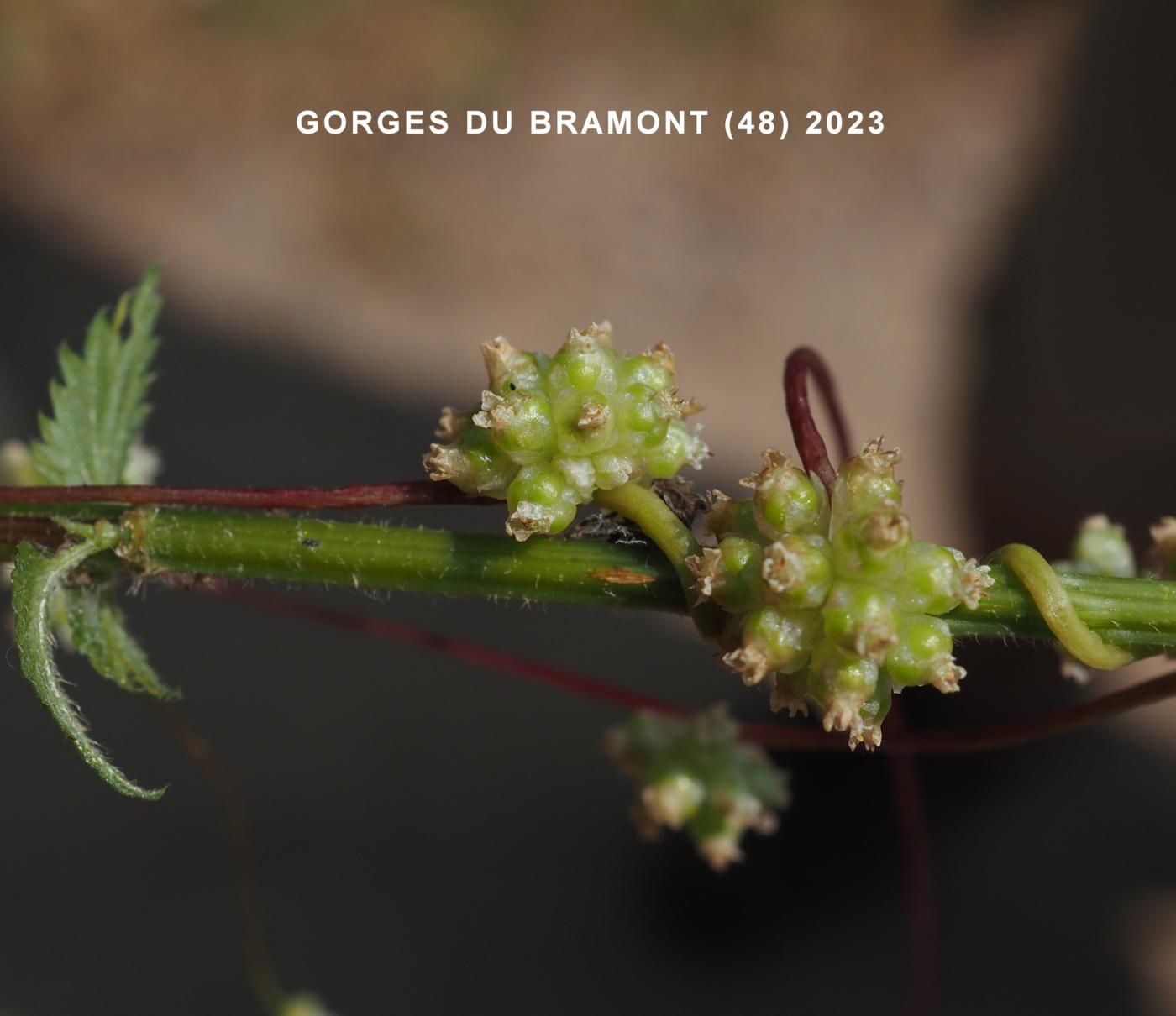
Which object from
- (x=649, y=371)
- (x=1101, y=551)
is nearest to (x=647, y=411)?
(x=649, y=371)

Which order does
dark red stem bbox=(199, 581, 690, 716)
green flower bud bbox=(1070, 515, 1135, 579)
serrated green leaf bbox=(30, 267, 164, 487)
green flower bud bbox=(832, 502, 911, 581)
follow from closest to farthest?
green flower bud bbox=(832, 502, 911, 581) → serrated green leaf bbox=(30, 267, 164, 487) → green flower bud bbox=(1070, 515, 1135, 579) → dark red stem bbox=(199, 581, 690, 716)

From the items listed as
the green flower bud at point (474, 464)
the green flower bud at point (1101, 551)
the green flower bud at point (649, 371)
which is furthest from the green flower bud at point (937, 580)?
the green flower bud at point (1101, 551)

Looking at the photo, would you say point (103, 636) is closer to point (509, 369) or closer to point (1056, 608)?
point (509, 369)

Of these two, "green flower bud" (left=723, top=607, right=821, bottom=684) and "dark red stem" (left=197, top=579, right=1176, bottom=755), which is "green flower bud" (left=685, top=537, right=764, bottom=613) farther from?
"dark red stem" (left=197, top=579, right=1176, bottom=755)

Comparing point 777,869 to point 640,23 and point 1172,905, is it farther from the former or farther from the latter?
point 640,23

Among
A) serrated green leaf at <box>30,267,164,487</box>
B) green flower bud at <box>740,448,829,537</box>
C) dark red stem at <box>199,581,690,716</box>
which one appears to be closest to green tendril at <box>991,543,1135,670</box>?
green flower bud at <box>740,448,829,537</box>

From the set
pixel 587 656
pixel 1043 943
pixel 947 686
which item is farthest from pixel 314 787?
pixel 947 686
